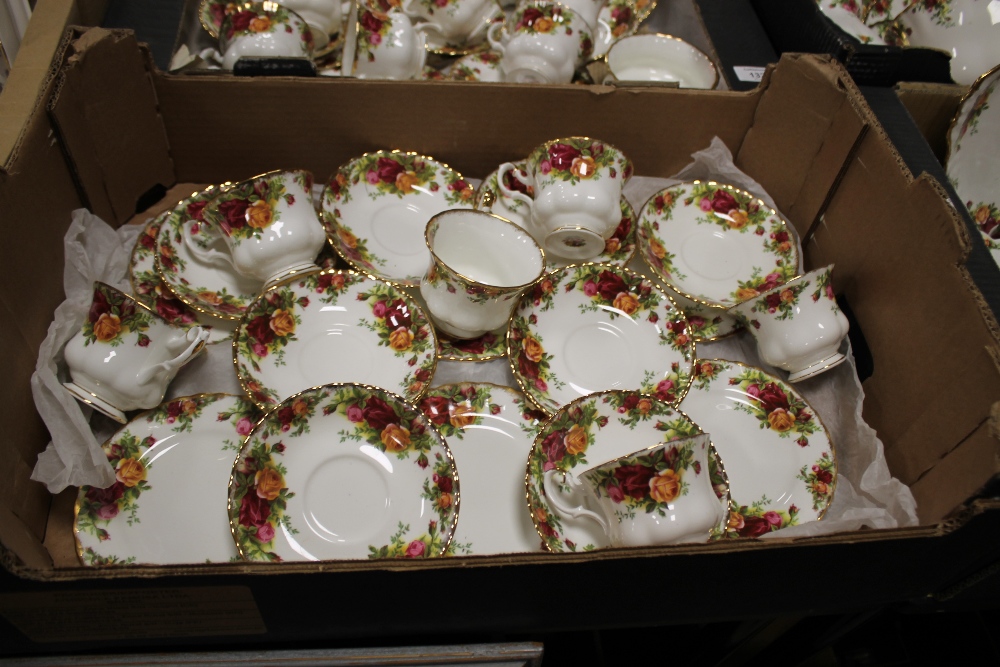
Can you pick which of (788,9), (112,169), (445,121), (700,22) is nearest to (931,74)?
(788,9)

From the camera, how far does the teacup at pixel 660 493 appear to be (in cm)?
76

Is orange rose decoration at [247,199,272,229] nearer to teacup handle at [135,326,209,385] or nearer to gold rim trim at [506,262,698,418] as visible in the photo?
teacup handle at [135,326,209,385]

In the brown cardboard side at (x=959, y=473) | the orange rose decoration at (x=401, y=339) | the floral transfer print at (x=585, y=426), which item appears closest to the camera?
the brown cardboard side at (x=959, y=473)

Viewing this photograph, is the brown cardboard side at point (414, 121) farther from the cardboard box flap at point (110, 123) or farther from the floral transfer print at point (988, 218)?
the floral transfer print at point (988, 218)

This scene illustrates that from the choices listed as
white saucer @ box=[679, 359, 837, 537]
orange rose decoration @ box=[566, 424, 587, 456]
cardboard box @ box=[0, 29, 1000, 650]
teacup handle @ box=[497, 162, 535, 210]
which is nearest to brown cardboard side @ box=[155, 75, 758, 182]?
cardboard box @ box=[0, 29, 1000, 650]

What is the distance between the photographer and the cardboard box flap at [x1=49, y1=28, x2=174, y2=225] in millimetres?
970

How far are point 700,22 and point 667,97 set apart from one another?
378 millimetres

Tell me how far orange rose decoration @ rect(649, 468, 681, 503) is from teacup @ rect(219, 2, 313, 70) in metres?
0.93

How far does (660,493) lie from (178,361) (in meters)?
0.62

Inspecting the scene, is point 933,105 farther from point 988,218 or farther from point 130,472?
point 130,472

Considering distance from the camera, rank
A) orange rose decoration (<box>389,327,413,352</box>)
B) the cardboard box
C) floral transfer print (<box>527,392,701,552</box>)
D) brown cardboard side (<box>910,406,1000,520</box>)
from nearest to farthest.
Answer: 1. the cardboard box
2. brown cardboard side (<box>910,406,1000,520</box>)
3. floral transfer print (<box>527,392,701,552</box>)
4. orange rose decoration (<box>389,327,413,352</box>)

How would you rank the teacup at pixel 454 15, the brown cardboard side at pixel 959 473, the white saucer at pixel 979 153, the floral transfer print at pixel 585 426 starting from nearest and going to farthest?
the brown cardboard side at pixel 959 473 < the floral transfer print at pixel 585 426 < the white saucer at pixel 979 153 < the teacup at pixel 454 15

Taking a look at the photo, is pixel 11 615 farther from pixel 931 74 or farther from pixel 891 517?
pixel 931 74

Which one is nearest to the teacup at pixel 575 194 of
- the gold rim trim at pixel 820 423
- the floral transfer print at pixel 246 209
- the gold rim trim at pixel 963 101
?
the gold rim trim at pixel 820 423
